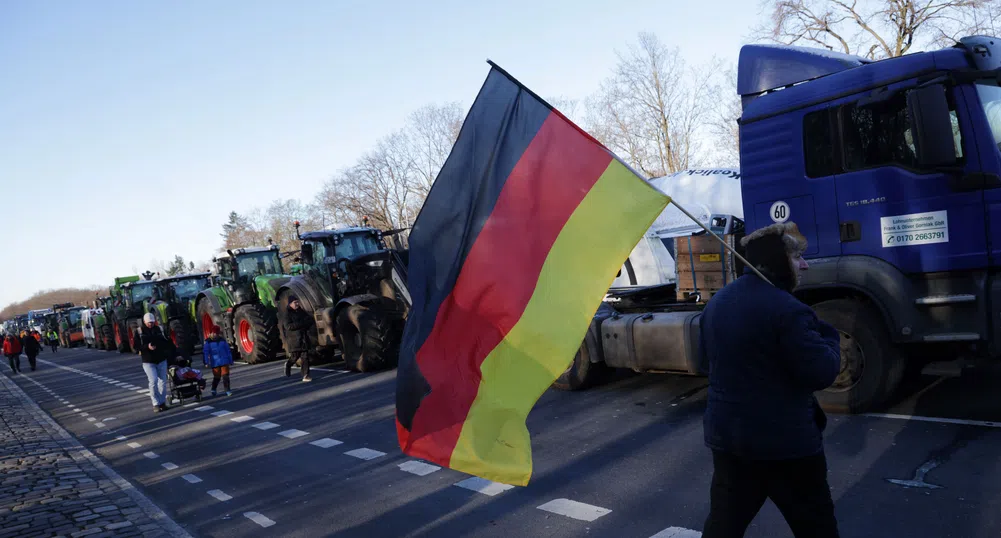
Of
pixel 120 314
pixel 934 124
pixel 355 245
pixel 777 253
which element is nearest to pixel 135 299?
pixel 120 314

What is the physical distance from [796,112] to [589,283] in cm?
448

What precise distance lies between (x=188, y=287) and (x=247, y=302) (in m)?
9.86

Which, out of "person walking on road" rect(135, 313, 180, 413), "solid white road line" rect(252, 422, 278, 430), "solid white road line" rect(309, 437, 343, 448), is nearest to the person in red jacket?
"person walking on road" rect(135, 313, 180, 413)

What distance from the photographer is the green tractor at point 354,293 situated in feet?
45.9

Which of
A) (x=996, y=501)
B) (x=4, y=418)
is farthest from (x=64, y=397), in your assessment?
(x=996, y=501)

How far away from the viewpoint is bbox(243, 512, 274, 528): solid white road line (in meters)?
5.82

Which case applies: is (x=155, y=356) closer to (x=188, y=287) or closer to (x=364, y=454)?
(x=364, y=454)

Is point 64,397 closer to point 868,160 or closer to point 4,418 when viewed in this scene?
point 4,418

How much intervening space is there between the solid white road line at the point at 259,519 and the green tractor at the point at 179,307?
765 inches

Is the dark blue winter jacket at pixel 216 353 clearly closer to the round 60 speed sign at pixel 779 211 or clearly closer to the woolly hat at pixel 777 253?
the round 60 speed sign at pixel 779 211

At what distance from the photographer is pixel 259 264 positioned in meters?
21.3

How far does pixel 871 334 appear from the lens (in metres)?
6.52

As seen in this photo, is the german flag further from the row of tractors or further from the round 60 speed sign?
the row of tractors

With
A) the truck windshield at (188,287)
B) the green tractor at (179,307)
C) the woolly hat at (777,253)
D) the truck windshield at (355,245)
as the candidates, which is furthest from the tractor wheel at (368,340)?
the truck windshield at (188,287)
